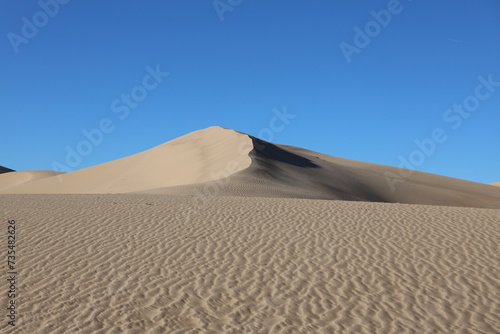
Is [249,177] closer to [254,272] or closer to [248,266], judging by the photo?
[248,266]

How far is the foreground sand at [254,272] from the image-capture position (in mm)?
7285

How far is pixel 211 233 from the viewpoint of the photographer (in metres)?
12.7

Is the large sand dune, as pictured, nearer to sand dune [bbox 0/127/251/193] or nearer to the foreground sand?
the foreground sand

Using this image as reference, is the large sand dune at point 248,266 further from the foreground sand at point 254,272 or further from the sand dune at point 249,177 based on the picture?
the sand dune at point 249,177

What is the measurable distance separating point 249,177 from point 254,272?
69.0ft

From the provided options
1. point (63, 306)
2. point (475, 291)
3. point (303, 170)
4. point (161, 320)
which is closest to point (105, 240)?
point (63, 306)

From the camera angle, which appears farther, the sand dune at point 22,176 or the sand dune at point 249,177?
the sand dune at point 22,176

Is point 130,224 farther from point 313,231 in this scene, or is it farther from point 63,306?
point 63,306

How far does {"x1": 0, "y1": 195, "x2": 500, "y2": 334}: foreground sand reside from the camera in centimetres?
729

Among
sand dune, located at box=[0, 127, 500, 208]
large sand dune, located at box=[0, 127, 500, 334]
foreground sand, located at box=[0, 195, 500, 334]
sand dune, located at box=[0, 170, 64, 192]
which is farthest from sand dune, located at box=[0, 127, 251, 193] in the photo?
sand dune, located at box=[0, 170, 64, 192]

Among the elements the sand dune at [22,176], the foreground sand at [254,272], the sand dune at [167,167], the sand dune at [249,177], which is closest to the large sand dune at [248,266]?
the foreground sand at [254,272]

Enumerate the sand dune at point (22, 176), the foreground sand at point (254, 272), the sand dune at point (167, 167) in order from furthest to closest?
the sand dune at point (22, 176), the sand dune at point (167, 167), the foreground sand at point (254, 272)

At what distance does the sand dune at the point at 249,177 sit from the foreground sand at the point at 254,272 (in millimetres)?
11396

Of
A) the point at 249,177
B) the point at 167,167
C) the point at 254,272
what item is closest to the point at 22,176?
the point at 167,167
